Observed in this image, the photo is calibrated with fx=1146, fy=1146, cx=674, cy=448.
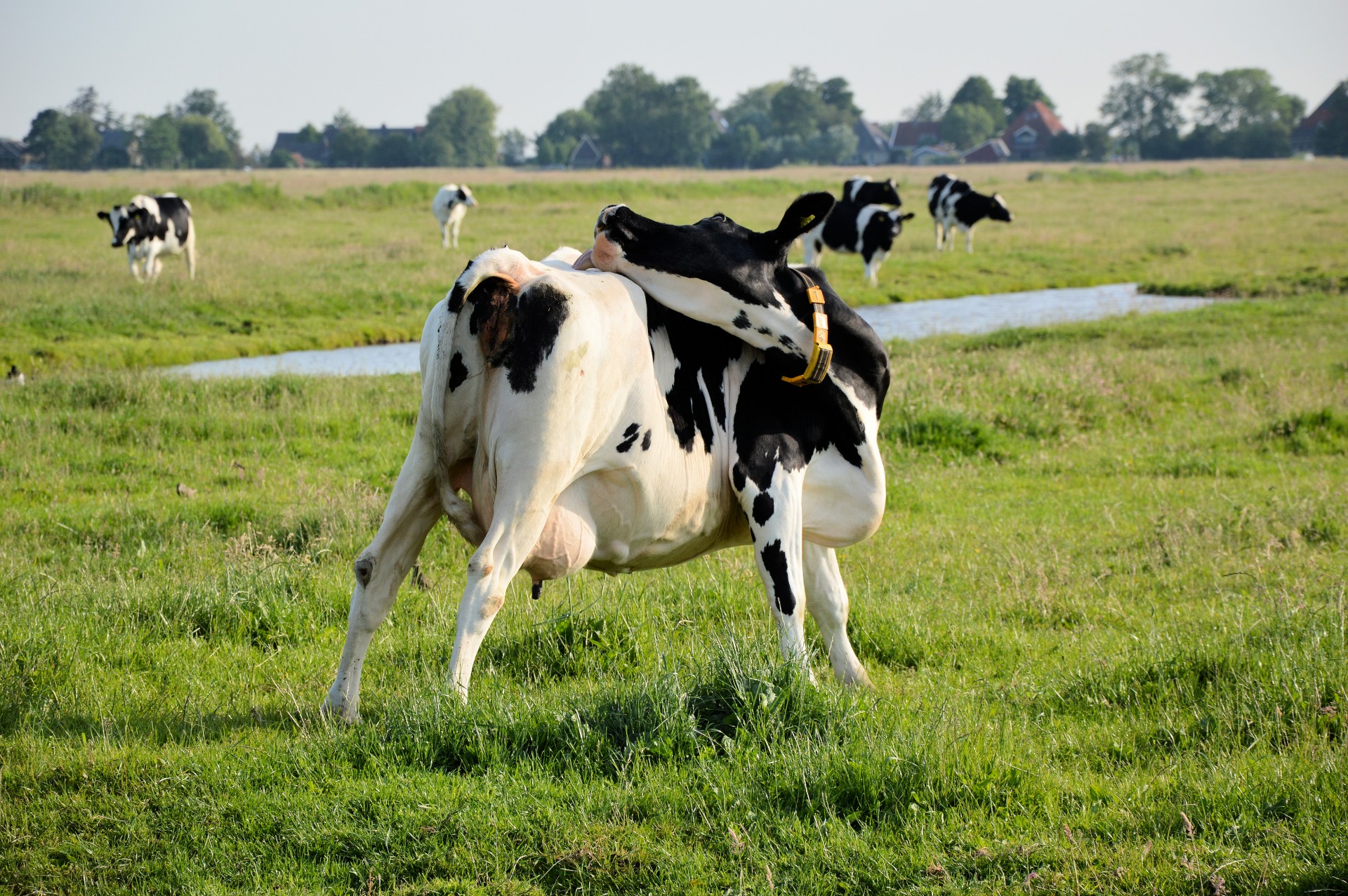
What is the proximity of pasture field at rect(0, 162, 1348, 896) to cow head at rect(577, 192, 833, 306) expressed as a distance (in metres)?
1.47

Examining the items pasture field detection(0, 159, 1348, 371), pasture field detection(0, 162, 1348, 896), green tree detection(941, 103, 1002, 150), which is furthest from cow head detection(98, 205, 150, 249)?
green tree detection(941, 103, 1002, 150)

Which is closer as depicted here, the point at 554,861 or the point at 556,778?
the point at 554,861

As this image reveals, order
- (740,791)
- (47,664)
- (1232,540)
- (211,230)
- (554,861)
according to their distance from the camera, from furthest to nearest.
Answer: (211,230) < (1232,540) < (47,664) < (740,791) < (554,861)

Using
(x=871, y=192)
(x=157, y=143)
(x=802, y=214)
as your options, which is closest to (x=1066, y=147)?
(x=157, y=143)

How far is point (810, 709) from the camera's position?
167 inches

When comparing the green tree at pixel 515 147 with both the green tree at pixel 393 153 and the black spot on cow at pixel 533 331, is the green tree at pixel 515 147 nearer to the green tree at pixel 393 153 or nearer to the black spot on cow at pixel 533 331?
the green tree at pixel 393 153

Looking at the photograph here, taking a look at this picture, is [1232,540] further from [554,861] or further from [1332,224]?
[1332,224]

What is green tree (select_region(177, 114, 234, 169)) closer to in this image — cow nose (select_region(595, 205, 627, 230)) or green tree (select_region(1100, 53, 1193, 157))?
green tree (select_region(1100, 53, 1193, 157))

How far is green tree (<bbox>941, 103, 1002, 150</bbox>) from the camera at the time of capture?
438 ft

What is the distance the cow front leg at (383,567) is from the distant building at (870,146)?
138010 mm

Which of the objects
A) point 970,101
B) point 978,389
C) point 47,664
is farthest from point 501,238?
point 970,101

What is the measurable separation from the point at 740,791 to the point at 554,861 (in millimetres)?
670

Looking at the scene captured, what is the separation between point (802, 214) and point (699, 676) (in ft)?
6.31

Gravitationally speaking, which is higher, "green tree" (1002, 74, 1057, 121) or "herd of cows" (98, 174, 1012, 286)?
"green tree" (1002, 74, 1057, 121)
